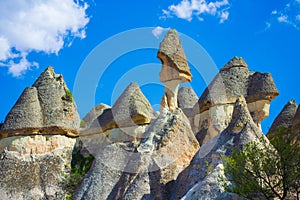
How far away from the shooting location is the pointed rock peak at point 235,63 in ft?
62.7

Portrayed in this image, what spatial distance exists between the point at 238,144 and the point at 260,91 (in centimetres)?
770

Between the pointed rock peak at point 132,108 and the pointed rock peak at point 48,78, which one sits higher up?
the pointed rock peak at point 48,78

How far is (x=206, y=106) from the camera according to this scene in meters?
19.0

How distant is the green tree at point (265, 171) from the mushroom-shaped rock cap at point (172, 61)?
8.87 m

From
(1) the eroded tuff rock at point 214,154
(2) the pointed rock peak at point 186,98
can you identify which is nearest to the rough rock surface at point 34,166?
(1) the eroded tuff rock at point 214,154

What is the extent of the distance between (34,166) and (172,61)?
562 centimetres

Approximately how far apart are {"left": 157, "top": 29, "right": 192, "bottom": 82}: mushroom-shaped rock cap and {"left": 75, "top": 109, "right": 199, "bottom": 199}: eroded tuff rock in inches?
188

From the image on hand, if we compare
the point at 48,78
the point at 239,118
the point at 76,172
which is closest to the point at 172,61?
the point at 48,78

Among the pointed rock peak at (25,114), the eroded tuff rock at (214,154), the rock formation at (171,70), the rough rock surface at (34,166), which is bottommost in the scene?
the eroded tuff rock at (214,154)

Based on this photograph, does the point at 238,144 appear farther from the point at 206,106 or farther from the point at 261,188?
the point at 206,106

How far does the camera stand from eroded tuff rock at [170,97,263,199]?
32.7ft

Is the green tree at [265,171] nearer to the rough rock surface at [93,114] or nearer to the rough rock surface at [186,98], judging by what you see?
the rough rock surface at [93,114]

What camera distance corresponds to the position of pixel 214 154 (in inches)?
426

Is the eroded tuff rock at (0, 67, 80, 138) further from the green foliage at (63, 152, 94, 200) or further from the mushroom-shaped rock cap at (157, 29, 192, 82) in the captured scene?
the mushroom-shaped rock cap at (157, 29, 192, 82)
